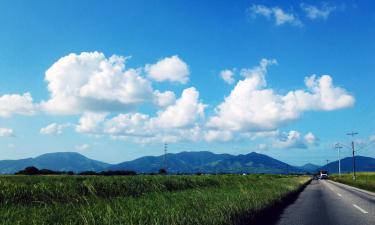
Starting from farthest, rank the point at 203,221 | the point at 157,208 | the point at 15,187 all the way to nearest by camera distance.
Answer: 1. the point at 15,187
2. the point at 157,208
3. the point at 203,221

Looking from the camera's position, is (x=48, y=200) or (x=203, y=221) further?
(x=48, y=200)

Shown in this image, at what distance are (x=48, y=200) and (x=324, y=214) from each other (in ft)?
34.9

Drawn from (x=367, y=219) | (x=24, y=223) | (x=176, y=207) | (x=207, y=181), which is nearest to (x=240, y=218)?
(x=176, y=207)

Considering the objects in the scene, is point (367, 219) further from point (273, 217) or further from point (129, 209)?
point (129, 209)

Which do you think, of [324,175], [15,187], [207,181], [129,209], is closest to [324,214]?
[129,209]

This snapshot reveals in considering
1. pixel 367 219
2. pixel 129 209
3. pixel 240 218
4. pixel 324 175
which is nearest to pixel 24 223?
pixel 129 209

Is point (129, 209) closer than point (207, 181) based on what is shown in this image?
Yes

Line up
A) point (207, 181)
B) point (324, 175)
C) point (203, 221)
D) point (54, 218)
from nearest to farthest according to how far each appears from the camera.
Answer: point (54, 218), point (203, 221), point (207, 181), point (324, 175)

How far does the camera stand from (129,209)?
10.7m

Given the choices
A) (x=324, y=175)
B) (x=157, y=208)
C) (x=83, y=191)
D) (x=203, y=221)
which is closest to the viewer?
(x=203, y=221)

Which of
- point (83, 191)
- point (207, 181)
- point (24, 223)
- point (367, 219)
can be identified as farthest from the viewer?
point (207, 181)

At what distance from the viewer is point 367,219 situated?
1446 centimetres

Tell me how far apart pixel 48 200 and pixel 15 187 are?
4.31 feet

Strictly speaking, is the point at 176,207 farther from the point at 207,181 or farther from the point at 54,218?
the point at 207,181
